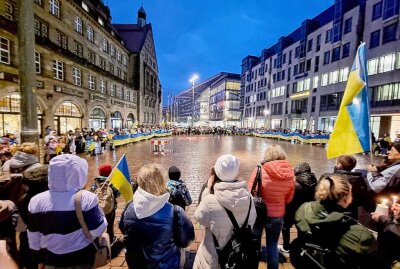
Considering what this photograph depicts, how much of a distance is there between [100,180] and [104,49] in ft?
104

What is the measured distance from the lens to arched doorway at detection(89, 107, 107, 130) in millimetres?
25797

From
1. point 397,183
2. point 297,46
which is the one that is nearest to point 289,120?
point 297,46

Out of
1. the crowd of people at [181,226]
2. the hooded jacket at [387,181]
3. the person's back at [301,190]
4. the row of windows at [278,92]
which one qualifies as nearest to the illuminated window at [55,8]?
the crowd of people at [181,226]

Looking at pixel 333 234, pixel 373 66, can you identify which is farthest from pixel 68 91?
pixel 373 66

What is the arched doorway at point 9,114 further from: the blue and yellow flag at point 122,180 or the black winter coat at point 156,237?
the black winter coat at point 156,237

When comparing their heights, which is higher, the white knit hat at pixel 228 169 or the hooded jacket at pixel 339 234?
the white knit hat at pixel 228 169

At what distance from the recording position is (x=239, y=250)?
7.02ft

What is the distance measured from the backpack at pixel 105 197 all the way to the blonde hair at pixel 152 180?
5.20 feet

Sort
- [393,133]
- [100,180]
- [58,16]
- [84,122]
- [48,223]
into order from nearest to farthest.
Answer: [48,223], [100,180], [58,16], [393,133], [84,122]

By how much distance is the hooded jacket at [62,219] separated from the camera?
1.86 meters

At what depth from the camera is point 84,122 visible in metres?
23.6

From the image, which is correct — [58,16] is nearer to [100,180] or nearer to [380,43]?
[100,180]

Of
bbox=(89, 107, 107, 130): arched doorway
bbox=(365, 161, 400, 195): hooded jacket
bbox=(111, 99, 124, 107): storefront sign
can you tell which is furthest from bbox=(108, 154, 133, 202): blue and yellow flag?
bbox=(111, 99, 124, 107): storefront sign

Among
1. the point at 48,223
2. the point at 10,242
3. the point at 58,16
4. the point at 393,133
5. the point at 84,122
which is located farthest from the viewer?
the point at 84,122
